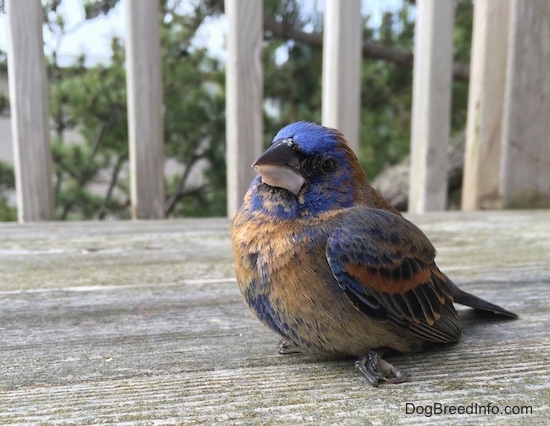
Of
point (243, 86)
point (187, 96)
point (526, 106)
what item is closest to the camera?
point (243, 86)

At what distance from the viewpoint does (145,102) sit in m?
2.56

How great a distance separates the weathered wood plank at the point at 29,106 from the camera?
2.36 metres

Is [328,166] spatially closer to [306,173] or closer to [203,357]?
[306,173]

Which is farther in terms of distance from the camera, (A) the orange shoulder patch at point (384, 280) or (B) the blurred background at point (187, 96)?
(B) the blurred background at point (187, 96)

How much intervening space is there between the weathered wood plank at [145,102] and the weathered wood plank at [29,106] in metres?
0.42

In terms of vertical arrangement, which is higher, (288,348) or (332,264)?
(332,264)

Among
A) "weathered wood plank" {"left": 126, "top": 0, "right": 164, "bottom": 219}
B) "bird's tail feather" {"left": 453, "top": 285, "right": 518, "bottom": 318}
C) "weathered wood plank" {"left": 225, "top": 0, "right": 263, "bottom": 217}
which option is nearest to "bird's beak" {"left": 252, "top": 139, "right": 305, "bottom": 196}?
"bird's tail feather" {"left": 453, "top": 285, "right": 518, "bottom": 318}

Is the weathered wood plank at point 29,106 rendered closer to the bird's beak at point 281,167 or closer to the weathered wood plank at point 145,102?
the weathered wood plank at point 145,102

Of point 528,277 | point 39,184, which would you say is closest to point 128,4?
point 39,184

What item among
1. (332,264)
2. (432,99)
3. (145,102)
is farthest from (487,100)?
(332,264)

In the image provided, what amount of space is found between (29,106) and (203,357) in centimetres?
192

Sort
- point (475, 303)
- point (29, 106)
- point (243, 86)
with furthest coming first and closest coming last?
1. point (243, 86)
2. point (29, 106)
3. point (475, 303)

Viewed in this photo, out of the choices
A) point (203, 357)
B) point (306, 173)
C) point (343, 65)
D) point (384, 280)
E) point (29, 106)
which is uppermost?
point (343, 65)

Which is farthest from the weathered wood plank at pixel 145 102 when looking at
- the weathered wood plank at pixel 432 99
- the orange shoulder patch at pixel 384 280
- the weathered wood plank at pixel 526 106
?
the weathered wood plank at pixel 526 106
